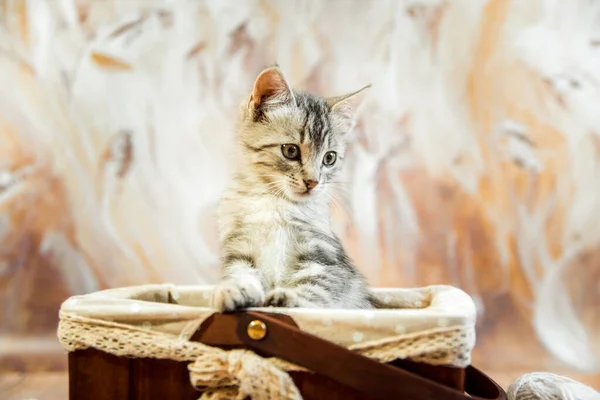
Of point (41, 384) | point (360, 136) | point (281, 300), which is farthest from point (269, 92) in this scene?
point (41, 384)

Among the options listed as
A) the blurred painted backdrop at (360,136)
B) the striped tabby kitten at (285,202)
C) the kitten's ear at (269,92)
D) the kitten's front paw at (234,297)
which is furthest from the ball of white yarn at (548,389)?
the kitten's ear at (269,92)

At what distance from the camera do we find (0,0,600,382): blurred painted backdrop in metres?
1.89

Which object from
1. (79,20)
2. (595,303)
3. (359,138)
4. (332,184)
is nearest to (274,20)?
(359,138)

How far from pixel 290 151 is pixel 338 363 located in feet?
1.72

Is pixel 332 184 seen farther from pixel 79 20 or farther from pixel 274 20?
pixel 79 20

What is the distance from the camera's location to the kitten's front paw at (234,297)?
90 centimetres

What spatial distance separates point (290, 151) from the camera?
4.04 feet

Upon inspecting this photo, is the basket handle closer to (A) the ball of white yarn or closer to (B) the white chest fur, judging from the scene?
(B) the white chest fur

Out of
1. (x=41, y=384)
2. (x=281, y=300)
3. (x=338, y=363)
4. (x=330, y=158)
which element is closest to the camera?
(x=338, y=363)

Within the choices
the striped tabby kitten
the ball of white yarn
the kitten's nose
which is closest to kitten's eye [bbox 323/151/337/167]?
the striped tabby kitten

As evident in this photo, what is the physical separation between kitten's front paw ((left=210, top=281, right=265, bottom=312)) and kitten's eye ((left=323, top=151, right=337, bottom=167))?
429 mm

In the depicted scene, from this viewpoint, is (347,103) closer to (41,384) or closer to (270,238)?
(270,238)

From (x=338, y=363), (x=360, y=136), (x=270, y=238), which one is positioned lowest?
(x=338, y=363)

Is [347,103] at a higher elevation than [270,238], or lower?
higher
